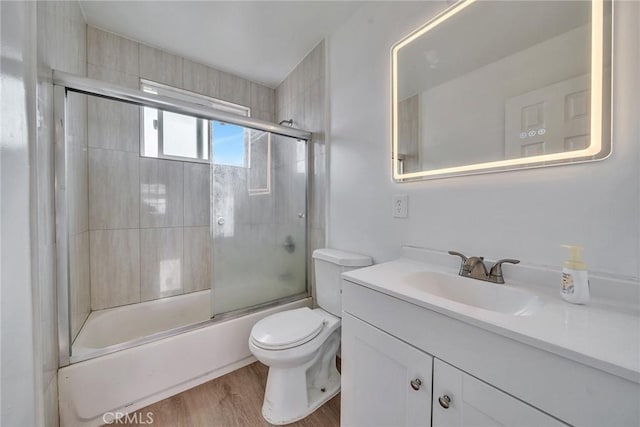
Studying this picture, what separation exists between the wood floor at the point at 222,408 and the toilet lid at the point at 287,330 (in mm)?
402

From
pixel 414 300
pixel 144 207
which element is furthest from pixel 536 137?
pixel 144 207

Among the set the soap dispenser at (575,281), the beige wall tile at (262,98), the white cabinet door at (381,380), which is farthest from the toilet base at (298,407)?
the beige wall tile at (262,98)

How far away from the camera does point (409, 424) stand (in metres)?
0.73

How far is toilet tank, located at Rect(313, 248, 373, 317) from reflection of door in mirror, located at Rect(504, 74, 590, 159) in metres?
0.89

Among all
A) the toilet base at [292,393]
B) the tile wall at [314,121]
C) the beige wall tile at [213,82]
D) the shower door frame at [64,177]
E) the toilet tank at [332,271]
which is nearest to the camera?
the shower door frame at [64,177]

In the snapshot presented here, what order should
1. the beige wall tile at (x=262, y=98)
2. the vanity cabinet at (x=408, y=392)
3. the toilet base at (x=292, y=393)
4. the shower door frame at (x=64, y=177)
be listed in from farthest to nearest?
1. the beige wall tile at (x=262, y=98)
2. the toilet base at (x=292, y=393)
3. the shower door frame at (x=64, y=177)
4. the vanity cabinet at (x=408, y=392)

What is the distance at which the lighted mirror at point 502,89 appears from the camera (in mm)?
722

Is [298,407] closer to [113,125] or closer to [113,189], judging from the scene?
[113,189]

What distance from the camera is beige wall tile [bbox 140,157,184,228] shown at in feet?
6.12

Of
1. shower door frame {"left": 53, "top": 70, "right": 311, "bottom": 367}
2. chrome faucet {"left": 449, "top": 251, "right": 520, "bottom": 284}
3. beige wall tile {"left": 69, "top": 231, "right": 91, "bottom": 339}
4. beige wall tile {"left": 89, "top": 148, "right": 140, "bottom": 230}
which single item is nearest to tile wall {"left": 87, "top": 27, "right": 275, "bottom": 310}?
beige wall tile {"left": 89, "top": 148, "right": 140, "bottom": 230}

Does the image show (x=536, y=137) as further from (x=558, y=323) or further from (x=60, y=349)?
(x=60, y=349)

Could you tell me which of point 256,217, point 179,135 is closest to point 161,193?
point 179,135

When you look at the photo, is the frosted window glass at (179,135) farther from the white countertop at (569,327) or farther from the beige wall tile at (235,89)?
the white countertop at (569,327)

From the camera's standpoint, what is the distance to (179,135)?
2.05m
